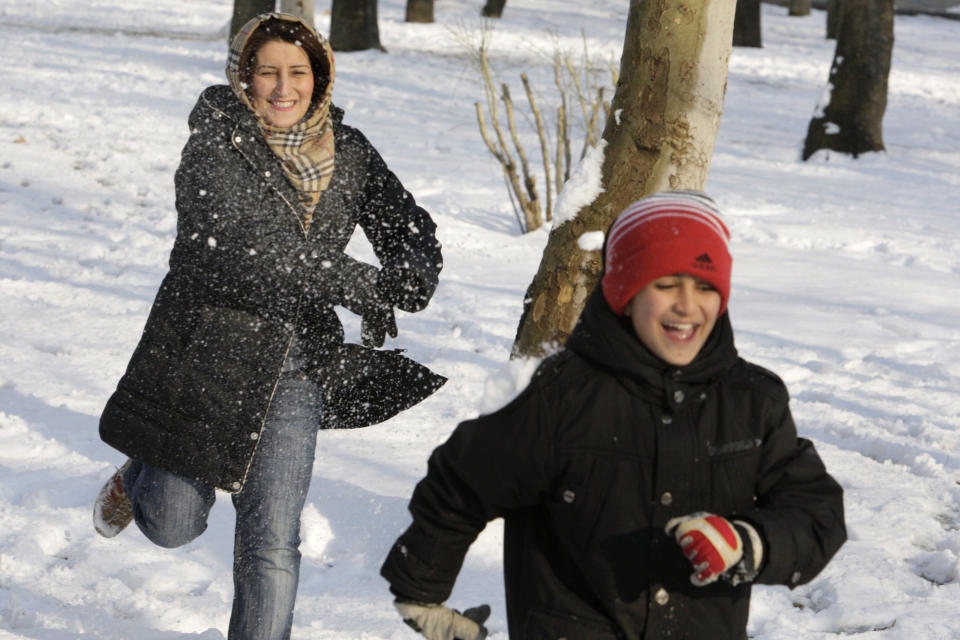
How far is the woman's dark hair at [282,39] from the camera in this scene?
3125 mm

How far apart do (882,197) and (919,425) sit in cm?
502

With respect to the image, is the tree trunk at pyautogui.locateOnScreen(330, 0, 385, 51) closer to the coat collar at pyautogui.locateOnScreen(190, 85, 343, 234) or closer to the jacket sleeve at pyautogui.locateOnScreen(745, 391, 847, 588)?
the coat collar at pyautogui.locateOnScreen(190, 85, 343, 234)

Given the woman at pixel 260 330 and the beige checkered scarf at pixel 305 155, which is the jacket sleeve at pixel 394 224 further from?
the beige checkered scarf at pixel 305 155

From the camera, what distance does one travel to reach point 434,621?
221 cm

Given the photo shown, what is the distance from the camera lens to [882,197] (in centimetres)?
972

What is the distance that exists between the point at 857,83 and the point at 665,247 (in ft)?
31.9

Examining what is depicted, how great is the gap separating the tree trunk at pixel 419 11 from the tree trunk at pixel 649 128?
18613 mm

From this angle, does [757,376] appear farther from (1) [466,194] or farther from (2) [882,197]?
(2) [882,197]

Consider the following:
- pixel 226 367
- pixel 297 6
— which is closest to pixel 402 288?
pixel 226 367

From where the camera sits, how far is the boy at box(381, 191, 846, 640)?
2076 mm

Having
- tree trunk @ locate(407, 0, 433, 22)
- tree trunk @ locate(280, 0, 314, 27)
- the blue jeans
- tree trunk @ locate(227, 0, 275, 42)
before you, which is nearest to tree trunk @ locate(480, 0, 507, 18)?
tree trunk @ locate(407, 0, 433, 22)

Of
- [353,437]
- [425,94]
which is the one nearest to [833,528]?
[353,437]

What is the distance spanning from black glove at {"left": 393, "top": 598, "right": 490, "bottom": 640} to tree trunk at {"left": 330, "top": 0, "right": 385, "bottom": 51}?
14997 mm

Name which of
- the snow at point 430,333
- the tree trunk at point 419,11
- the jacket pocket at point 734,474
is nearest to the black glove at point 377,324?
the snow at point 430,333
